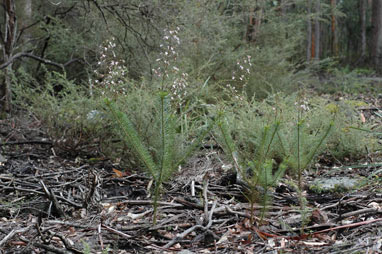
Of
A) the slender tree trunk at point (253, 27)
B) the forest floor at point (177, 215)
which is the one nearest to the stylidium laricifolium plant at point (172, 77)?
the forest floor at point (177, 215)

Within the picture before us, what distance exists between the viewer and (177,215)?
252cm

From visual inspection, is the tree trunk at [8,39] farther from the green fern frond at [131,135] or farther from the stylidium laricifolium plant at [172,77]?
the green fern frond at [131,135]

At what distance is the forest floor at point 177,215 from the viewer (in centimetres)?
213

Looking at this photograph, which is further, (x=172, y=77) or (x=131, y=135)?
(x=172, y=77)

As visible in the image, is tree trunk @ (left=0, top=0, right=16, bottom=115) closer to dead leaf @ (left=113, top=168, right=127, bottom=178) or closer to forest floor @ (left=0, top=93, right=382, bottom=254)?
forest floor @ (left=0, top=93, right=382, bottom=254)

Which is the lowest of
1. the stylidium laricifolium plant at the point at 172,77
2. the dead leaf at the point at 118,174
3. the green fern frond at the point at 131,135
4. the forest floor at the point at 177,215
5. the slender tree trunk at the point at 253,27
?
the forest floor at the point at 177,215

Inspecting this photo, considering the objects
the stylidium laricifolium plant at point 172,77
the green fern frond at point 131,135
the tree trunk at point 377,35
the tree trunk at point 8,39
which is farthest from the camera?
the tree trunk at point 377,35

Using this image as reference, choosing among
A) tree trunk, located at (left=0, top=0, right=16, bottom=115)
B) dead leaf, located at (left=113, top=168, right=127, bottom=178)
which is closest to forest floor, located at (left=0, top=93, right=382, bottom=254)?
dead leaf, located at (left=113, top=168, right=127, bottom=178)

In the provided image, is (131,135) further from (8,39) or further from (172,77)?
(8,39)

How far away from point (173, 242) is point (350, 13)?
22.3m

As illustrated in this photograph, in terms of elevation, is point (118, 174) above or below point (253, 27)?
below

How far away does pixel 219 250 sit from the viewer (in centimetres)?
213

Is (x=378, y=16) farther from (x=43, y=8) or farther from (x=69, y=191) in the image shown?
(x=69, y=191)

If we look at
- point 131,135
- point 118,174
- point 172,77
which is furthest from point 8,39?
point 131,135
